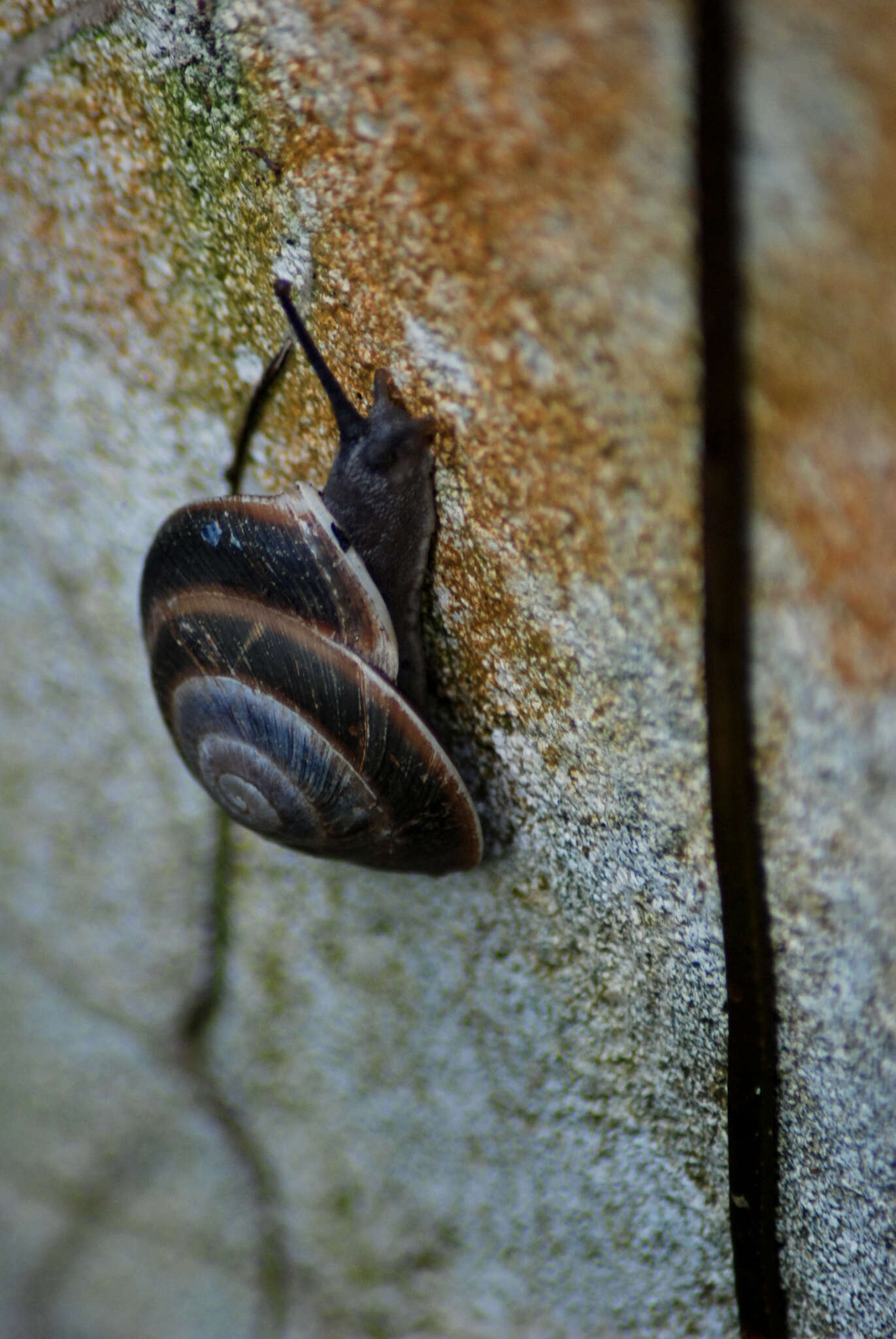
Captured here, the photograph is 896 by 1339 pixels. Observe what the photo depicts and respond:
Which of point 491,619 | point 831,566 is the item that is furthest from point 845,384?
point 491,619

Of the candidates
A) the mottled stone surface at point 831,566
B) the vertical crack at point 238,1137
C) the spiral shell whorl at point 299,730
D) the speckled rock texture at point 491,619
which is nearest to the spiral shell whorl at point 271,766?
the spiral shell whorl at point 299,730

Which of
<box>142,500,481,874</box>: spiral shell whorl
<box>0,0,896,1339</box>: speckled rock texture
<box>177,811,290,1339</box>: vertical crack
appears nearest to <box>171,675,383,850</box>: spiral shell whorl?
<box>142,500,481,874</box>: spiral shell whorl

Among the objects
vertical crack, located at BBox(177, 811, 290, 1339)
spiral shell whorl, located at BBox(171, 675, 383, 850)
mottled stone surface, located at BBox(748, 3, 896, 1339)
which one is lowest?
vertical crack, located at BBox(177, 811, 290, 1339)

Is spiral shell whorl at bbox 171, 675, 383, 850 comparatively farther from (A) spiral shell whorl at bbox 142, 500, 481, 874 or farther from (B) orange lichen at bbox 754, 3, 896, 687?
(B) orange lichen at bbox 754, 3, 896, 687

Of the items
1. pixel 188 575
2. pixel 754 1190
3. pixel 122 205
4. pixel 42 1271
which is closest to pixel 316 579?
pixel 188 575

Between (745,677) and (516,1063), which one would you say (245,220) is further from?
(516,1063)

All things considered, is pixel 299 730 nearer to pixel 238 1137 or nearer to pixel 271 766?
pixel 271 766
